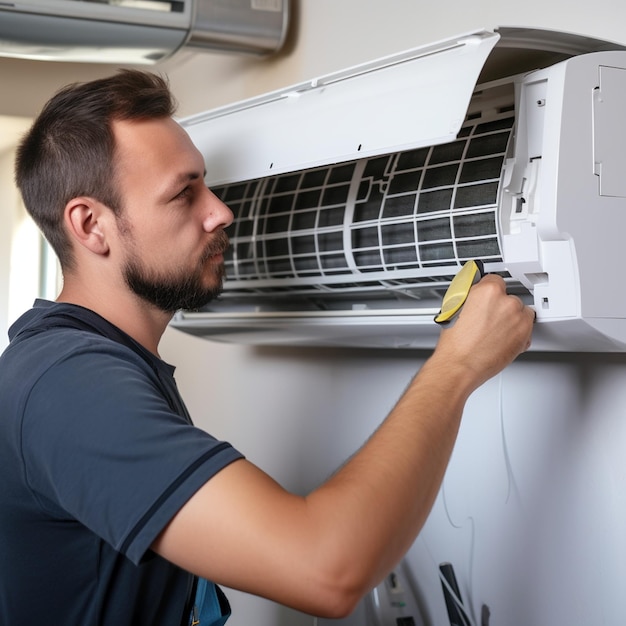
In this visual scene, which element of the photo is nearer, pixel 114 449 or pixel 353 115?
pixel 114 449

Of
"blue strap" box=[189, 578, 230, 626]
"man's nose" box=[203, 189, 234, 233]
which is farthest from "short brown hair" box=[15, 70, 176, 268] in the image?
"blue strap" box=[189, 578, 230, 626]

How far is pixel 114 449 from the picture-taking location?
854 millimetres

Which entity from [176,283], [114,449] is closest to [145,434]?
[114,449]

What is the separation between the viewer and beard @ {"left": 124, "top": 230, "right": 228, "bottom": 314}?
122 centimetres

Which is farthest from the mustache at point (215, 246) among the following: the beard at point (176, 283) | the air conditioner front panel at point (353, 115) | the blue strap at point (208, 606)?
the blue strap at point (208, 606)

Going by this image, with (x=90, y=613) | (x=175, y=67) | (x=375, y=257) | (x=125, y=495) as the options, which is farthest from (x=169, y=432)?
(x=175, y=67)

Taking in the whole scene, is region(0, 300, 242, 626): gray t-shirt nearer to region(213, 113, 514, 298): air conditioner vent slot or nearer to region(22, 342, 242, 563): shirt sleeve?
region(22, 342, 242, 563): shirt sleeve

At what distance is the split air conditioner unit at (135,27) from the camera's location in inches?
69.6

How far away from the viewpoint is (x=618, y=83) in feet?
3.47

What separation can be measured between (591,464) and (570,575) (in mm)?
165

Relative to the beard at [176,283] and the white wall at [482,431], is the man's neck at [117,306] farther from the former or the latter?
the white wall at [482,431]

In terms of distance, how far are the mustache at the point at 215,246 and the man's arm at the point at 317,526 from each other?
0.44 m

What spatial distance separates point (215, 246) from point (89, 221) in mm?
168

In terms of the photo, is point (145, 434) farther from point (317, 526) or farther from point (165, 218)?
point (165, 218)
